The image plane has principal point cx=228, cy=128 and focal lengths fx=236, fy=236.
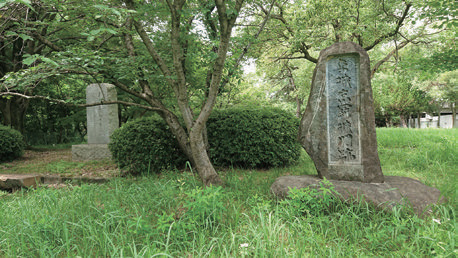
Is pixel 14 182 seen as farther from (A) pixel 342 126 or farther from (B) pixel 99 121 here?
(A) pixel 342 126

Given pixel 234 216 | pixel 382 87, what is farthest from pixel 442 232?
pixel 382 87

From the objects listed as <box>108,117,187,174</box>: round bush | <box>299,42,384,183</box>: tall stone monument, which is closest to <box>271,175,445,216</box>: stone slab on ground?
<box>299,42,384,183</box>: tall stone monument

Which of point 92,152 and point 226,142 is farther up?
point 226,142

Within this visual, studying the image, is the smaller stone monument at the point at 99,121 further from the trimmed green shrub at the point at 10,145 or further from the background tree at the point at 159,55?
the background tree at the point at 159,55

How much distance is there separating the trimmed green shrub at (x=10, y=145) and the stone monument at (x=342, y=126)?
913 cm

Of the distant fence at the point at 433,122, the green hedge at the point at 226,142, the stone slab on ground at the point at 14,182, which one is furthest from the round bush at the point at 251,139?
the distant fence at the point at 433,122

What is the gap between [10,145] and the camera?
787cm

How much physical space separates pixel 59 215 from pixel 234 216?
1937 mm

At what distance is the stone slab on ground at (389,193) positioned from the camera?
102 inches

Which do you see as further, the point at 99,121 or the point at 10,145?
the point at 10,145

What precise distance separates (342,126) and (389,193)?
3.39 feet

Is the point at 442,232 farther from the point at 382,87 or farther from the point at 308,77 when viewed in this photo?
the point at 382,87

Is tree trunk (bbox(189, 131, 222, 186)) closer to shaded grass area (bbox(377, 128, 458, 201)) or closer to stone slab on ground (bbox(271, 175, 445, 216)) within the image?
stone slab on ground (bbox(271, 175, 445, 216))

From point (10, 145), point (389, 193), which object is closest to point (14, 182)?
point (10, 145)
